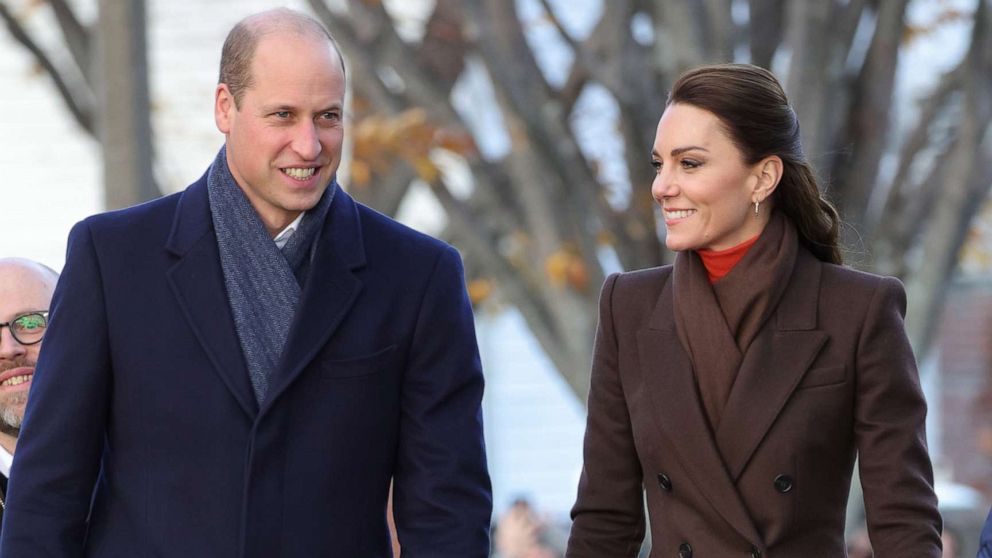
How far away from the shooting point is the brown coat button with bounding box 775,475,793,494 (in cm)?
385

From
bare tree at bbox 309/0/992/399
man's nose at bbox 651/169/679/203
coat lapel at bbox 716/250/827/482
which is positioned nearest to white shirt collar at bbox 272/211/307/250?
man's nose at bbox 651/169/679/203

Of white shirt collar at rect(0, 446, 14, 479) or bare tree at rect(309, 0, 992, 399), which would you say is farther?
Result: bare tree at rect(309, 0, 992, 399)

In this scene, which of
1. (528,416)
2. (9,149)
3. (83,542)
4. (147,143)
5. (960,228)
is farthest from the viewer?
(528,416)

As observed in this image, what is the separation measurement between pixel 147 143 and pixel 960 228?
Answer: 11.8 feet

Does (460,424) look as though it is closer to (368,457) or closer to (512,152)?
(368,457)

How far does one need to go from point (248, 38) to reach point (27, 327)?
1377 mm

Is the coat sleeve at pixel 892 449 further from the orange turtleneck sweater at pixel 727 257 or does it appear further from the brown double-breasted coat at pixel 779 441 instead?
the orange turtleneck sweater at pixel 727 257

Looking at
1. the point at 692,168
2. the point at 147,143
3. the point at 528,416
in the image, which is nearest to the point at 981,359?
the point at 528,416

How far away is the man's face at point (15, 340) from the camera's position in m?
4.69

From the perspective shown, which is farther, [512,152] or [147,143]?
[512,152]

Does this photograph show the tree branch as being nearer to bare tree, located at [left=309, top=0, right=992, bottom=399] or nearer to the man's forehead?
bare tree, located at [left=309, top=0, right=992, bottom=399]

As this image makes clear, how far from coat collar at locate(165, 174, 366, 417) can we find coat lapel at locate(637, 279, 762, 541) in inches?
27.1

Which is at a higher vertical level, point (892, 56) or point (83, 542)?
point (892, 56)

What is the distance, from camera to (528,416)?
20.5 m
